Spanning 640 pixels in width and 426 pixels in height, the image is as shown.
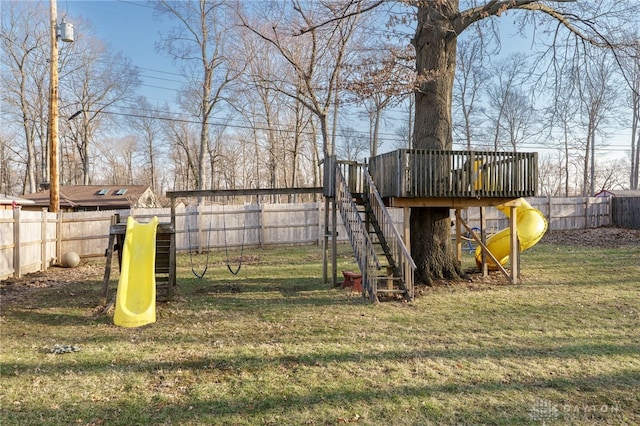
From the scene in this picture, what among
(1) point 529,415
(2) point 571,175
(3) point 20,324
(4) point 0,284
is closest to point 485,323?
(1) point 529,415

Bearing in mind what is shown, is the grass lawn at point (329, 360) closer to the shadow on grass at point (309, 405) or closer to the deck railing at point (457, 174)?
the shadow on grass at point (309, 405)

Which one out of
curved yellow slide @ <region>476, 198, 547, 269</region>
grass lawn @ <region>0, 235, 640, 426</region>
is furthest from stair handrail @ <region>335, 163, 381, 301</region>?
curved yellow slide @ <region>476, 198, 547, 269</region>

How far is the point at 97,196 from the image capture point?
1067 inches

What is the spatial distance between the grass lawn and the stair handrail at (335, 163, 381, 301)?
0.45 metres

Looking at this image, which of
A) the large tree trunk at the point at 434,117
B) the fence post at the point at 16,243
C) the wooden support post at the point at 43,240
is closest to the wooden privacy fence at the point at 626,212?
the large tree trunk at the point at 434,117

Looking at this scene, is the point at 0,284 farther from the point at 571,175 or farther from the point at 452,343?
the point at 571,175

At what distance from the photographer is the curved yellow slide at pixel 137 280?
566 centimetres

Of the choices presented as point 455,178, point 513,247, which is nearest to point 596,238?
point 513,247

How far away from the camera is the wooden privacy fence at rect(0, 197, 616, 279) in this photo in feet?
32.9

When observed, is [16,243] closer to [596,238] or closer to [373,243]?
[373,243]

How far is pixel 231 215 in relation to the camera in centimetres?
1577

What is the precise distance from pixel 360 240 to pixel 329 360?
3241mm

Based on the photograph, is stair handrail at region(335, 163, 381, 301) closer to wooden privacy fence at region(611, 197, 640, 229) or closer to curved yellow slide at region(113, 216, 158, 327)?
curved yellow slide at region(113, 216, 158, 327)

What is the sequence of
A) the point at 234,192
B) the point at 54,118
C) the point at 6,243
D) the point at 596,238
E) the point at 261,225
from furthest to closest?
1. the point at 596,238
2. the point at 261,225
3. the point at 54,118
4. the point at 6,243
5. the point at 234,192
